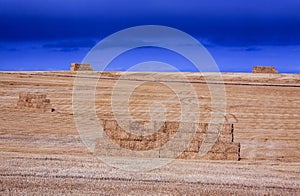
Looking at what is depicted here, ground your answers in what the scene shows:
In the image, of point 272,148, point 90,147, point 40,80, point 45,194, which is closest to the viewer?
point 45,194

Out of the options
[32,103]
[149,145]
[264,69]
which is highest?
[264,69]

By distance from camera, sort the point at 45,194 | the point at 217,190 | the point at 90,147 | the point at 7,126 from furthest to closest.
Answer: the point at 7,126
the point at 90,147
the point at 217,190
the point at 45,194

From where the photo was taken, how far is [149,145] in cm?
1298

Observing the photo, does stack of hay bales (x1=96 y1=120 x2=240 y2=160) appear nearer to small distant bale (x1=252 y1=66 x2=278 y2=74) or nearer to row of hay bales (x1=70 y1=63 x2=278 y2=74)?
small distant bale (x1=252 y1=66 x2=278 y2=74)

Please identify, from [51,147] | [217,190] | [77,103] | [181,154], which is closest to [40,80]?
[77,103]

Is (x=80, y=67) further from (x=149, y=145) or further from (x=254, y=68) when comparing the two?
(x=149, y=145)

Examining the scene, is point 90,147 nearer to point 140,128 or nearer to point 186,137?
point 140,128

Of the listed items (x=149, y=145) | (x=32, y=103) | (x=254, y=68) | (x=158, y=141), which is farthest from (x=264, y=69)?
(x=149, y=145)

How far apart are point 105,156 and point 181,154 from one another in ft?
5.54

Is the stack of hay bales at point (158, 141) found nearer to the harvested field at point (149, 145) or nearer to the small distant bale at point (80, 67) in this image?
the harvested field at point (149, 145)

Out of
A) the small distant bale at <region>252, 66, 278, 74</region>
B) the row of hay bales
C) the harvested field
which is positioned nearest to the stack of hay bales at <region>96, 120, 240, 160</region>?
the harvested field

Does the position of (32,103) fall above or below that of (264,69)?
below

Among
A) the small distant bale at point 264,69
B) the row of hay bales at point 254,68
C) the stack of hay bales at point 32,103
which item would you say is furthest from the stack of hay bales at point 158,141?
the row of hay bales at point 254,68

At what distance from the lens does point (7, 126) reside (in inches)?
642
